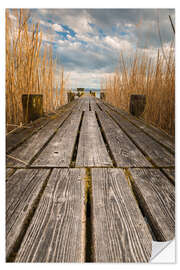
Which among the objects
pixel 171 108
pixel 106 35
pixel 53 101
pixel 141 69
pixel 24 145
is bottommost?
pixel 24 145

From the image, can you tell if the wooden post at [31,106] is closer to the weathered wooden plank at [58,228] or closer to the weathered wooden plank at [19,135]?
the weathered wooden plank at [19,135]

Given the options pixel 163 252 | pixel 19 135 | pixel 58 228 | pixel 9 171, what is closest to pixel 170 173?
pixel 163 252

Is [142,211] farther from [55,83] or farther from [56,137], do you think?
[55,83]

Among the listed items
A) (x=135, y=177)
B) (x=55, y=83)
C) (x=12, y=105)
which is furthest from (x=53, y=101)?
(x=135, y=177)

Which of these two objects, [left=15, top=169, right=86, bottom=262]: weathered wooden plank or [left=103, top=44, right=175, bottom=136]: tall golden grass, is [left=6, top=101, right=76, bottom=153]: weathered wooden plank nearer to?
[left=15, top=169, right=86, bottom=262]: weathered wooden plank

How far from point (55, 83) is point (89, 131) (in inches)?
52.9

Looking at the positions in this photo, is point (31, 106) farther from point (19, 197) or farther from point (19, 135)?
point (19, 197)

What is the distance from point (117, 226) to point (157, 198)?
0.65 feet

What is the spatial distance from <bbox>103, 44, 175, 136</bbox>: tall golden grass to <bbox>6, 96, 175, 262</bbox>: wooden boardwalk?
53 centimetres

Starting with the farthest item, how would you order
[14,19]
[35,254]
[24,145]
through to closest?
[14,19] → [24,145] → [35,254]

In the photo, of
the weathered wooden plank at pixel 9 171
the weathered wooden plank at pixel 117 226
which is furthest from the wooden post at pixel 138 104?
the weathered wooden plank at pixel 9 171

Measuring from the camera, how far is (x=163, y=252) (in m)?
0.40

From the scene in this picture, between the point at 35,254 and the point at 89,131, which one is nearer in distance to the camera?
the point at 35,254

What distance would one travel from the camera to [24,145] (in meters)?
1.04
